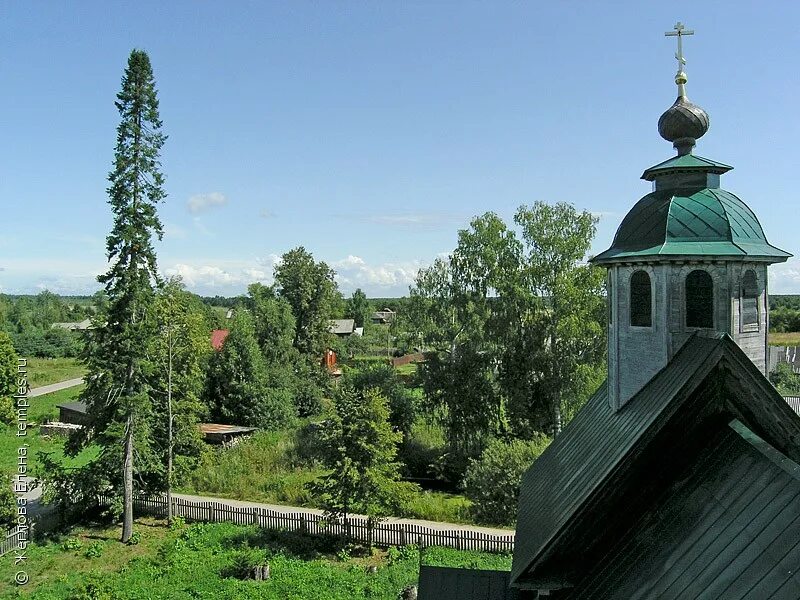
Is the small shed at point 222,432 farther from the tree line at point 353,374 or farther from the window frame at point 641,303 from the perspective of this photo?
the window frame at point 641,303

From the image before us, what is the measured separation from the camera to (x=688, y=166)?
8.33m

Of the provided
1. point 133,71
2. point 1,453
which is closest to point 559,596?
point 133,71

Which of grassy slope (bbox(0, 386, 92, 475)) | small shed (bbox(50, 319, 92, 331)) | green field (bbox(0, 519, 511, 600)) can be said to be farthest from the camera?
grassy slope (bbox(0, 386, 92, 475))

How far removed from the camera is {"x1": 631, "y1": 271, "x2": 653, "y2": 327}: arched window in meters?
8.05

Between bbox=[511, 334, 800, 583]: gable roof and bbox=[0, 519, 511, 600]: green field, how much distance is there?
6.64 m

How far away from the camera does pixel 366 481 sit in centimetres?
1781

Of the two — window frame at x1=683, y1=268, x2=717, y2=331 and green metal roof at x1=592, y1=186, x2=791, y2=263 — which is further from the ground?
green metal roof at x1=592, y1=186, x2=791, y2=263

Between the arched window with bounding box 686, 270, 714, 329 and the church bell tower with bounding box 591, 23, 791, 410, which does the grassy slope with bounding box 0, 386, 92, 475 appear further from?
the arched window with bounding box 686, 270, 714, 329

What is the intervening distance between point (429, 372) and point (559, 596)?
20621 millimetres

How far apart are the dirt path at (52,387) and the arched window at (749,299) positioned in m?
52.3

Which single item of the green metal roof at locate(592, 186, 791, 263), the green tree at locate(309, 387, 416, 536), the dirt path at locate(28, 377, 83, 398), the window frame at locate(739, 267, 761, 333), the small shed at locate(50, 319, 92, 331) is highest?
the green metal roof at locate(592, 186, 791, 263)

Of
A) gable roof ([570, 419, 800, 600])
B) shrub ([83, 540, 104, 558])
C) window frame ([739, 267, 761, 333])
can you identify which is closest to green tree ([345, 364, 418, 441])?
shrub ([83, 540, 104, 558])

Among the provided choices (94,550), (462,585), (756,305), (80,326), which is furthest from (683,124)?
(80,326)

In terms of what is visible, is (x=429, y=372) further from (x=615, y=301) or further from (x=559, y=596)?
(x=559, y=596)
